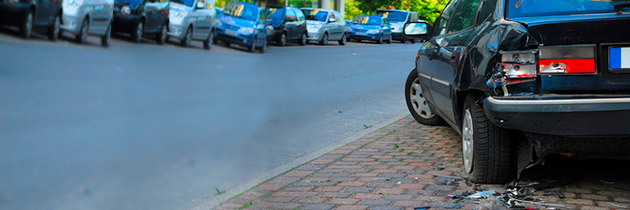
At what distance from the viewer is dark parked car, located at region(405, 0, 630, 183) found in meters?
3.50

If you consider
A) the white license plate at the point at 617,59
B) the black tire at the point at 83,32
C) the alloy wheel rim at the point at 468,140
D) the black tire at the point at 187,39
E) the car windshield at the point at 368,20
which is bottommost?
the car windshield at the point at 368,20

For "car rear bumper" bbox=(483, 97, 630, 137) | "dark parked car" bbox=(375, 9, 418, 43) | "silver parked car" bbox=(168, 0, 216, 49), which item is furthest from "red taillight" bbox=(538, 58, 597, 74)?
"dark parked car" bbox=(375, 9, 418, 43)

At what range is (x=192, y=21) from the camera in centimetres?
108

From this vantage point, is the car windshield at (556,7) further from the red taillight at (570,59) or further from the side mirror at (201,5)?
the side mirror at (201,5)

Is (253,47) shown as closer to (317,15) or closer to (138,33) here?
(138,33)

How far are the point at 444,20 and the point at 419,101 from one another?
3.79 ft

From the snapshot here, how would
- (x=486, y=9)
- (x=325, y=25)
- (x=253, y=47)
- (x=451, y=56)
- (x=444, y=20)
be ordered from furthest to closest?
(x=325, y=25) < (x=444, y=20) < (x=451, y=56) < (x=486, y=9) < (x=253, y=47)

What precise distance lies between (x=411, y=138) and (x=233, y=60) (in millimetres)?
5165

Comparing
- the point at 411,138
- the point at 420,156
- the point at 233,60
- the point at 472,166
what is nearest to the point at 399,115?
the point at 411,138

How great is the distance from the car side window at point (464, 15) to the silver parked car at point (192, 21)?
4.13m

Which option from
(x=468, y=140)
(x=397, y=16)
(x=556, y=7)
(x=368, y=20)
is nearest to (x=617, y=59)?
(x=556, y=7)

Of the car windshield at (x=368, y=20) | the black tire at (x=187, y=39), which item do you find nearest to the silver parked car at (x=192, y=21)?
the black tire at (x=187, y=39)

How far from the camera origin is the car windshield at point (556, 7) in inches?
151

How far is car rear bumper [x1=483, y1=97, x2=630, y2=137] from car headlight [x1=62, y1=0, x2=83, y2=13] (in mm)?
3086
